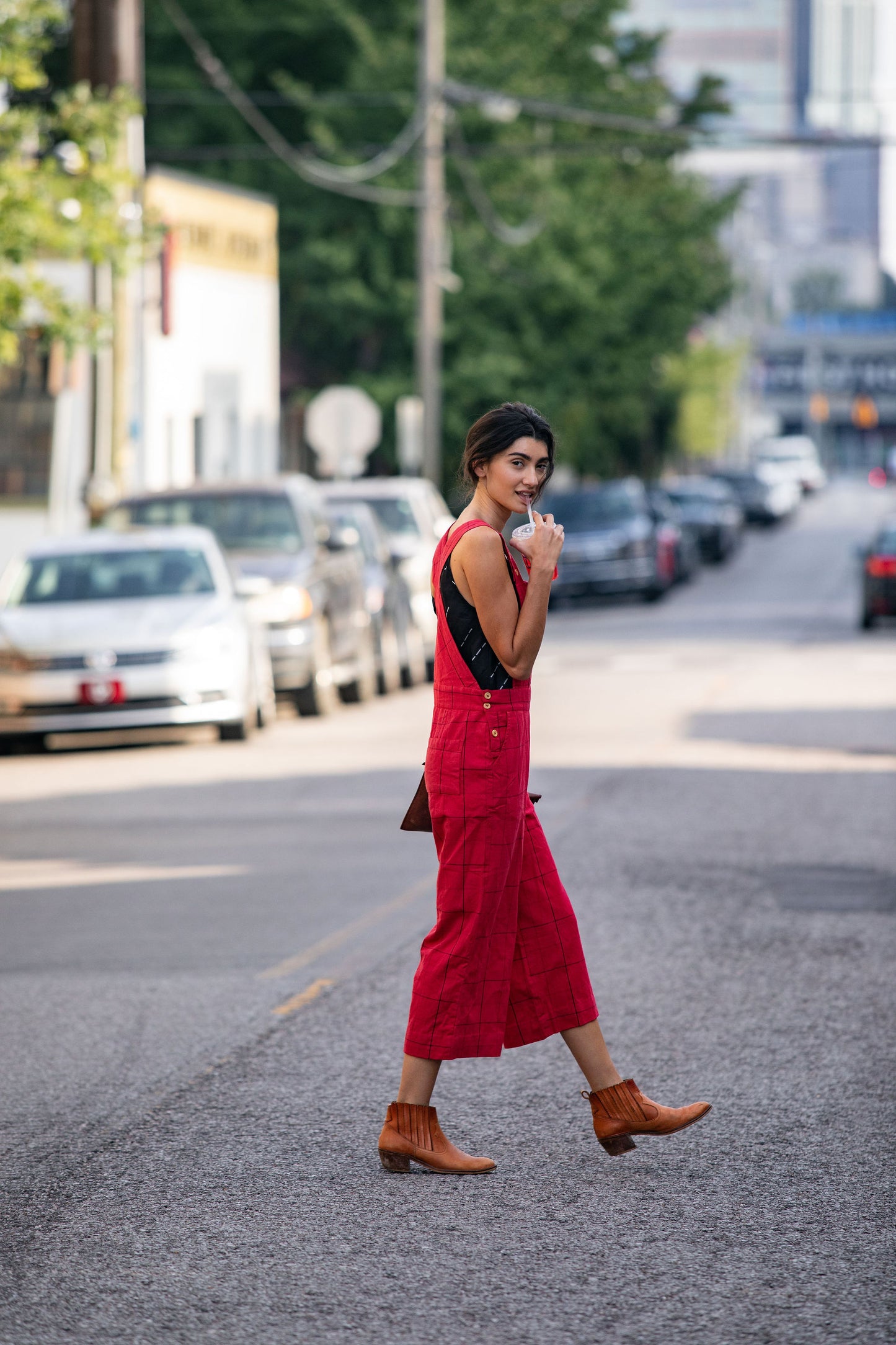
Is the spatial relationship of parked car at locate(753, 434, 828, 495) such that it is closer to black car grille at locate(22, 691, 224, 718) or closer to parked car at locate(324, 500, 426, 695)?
parked car at locate(324, 500, 426, 695)

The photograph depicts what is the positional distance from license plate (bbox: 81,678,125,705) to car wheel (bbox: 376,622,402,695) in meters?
5.37

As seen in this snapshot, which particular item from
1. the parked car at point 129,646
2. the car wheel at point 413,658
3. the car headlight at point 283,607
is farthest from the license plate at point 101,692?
→ the car wheel at point 413,658

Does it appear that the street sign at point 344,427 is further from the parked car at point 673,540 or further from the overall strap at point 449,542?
the overall strap at point 449,542

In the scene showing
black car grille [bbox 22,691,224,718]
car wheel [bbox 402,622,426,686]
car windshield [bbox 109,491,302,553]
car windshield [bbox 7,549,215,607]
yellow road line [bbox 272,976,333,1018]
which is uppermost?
car windshield [bbox 109,491,302,553]

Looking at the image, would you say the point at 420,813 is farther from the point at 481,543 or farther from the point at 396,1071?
the point at 396,1071

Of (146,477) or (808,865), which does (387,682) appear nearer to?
(808,865)

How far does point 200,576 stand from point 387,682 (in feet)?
14.0

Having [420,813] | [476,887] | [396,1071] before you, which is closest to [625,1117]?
[476,887]

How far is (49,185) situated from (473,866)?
15288mm

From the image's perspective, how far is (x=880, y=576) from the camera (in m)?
28.2

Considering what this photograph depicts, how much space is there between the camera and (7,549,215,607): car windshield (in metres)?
17.2

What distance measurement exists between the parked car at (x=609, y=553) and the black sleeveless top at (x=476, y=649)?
93.3 feet

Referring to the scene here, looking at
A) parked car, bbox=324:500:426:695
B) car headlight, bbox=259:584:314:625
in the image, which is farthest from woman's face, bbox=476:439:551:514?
parked car, bbox=324:500:426:695

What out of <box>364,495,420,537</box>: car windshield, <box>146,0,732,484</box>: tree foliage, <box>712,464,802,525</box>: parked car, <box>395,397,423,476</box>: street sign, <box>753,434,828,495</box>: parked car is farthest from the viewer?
<box>753,434,828,495</box>: parked car
